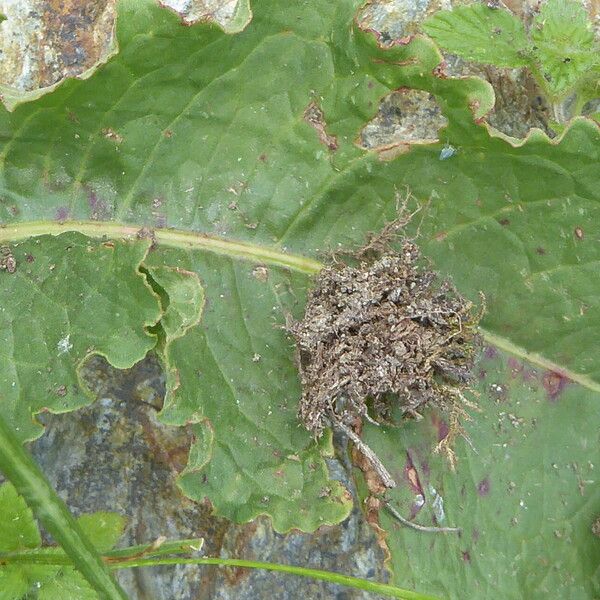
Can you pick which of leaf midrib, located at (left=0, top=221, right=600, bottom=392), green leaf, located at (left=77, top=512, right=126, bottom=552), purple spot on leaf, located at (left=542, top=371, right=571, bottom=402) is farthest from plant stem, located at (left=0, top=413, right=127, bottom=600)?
purple spot on leaf, located at (left=542, top=371, right=571, bottom=402)

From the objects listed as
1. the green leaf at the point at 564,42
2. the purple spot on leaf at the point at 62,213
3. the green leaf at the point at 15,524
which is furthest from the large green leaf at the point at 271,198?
the green leaf at the point at 564,42

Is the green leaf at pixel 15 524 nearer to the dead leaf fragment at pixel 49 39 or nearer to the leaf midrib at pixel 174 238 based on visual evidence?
the leaf midrib at pixel 174 238

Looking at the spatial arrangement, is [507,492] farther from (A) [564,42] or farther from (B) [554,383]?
(A) [564,42]

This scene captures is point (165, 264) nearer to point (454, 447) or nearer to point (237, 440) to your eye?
point (237, 440)

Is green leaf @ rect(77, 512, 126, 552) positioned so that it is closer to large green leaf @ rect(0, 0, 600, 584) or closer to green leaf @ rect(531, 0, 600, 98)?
large green leaf @ rect(0, 0, 600, 584)

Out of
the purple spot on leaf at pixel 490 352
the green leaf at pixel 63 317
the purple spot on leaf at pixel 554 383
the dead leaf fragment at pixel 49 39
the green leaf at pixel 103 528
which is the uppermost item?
the dead leaf fragment at pixel 49 39

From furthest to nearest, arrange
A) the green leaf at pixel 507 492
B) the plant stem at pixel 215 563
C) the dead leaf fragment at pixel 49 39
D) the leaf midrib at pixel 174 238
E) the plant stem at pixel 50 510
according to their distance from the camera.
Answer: the dead leaf fragment at pixel 49 39
the green leaf at pixel 507 492
the leaf midrib at pixel 174 238
the plant stem at pixel 215 563
the plant stem at pixel 50 510

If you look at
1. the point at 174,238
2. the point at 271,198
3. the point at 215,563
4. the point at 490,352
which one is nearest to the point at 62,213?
the point at 174,238
